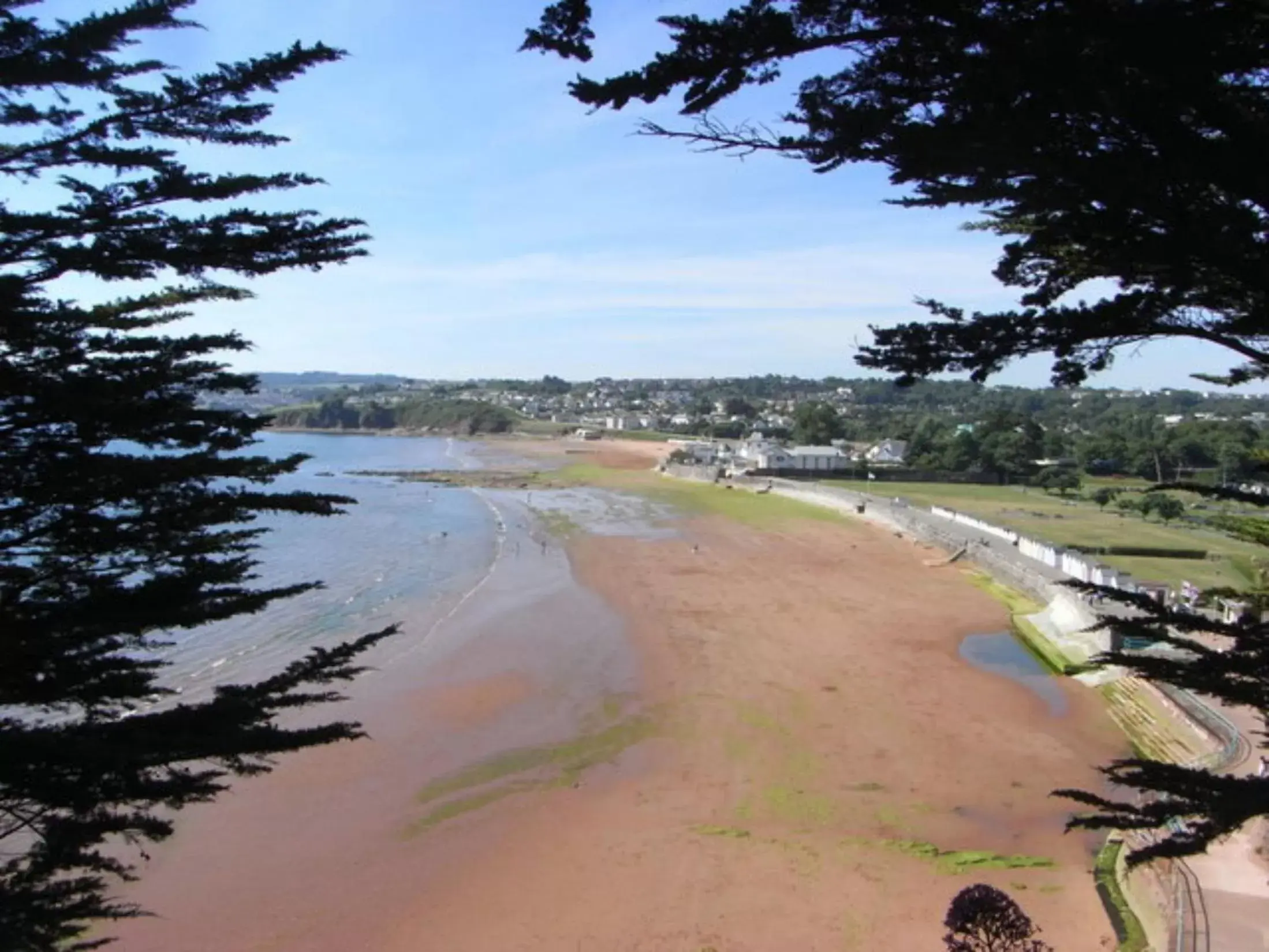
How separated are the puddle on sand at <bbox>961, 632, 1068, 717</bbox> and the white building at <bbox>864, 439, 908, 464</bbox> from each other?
48.1 meters

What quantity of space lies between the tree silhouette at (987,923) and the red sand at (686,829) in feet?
9.17

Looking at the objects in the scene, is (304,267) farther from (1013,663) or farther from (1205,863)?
(1013,663)

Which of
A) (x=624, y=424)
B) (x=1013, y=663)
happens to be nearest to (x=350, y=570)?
(x=1013, y=663)

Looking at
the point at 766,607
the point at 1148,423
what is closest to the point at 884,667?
the point at 766,607

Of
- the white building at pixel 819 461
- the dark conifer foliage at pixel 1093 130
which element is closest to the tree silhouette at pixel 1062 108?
the dark conifer foliage at pixel 1093 130

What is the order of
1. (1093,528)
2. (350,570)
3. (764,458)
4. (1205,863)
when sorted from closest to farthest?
(1205,863), (350,570), (1093,528), (764,458)

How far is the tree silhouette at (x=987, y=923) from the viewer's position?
255 inches

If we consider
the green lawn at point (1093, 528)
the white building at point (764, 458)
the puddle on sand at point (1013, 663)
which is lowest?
the puddle on sand at point (1013, 663)

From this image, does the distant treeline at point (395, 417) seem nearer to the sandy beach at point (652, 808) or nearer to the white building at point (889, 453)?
the white building at point (889, 453)

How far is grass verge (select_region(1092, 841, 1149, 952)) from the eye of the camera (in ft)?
28.5

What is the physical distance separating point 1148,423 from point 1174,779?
88.1 m

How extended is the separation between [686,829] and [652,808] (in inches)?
30.3

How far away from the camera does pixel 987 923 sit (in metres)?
6.51

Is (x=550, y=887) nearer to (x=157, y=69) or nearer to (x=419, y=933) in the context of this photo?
(x=419, y=933)
